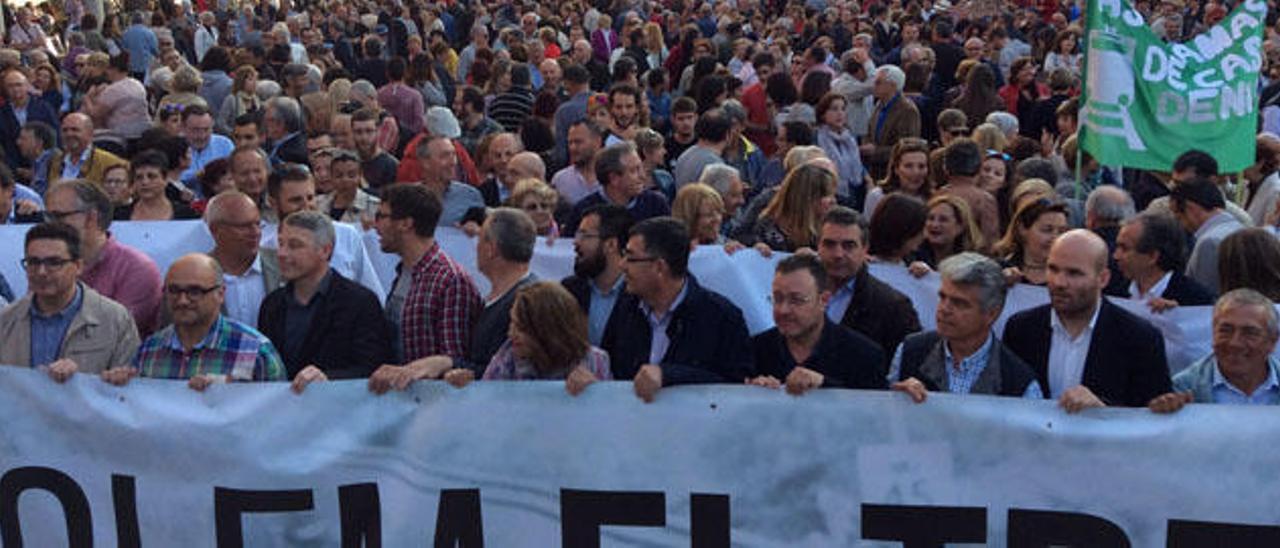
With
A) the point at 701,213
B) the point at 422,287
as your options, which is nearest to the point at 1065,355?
the point at 422,287

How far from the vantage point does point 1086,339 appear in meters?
5.82

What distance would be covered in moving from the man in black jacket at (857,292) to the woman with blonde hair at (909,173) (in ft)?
8.49

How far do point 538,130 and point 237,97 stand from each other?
9.09 ft

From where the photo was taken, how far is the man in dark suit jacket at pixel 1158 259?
684cm

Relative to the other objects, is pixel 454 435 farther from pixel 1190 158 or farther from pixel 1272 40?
pixel 1272 40

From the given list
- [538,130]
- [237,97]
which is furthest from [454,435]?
[237,97]

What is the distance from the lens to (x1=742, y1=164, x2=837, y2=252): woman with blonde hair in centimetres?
828

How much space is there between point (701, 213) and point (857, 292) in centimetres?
167

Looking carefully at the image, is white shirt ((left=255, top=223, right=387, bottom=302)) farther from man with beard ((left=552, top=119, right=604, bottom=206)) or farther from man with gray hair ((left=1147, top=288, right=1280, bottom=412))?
man with gray hair ((left=1147, top=288, right=1280, bottom=412))

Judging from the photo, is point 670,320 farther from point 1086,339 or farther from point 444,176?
point 444,176

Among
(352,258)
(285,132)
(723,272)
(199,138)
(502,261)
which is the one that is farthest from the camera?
(285,132)

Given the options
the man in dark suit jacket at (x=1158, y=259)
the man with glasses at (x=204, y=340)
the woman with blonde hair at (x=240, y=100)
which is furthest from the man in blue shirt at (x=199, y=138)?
the man in dark suit jacket at (x=1158, y=259)

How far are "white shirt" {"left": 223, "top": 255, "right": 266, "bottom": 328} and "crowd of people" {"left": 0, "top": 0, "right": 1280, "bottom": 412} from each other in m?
0.01

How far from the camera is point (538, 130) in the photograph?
11742mm
